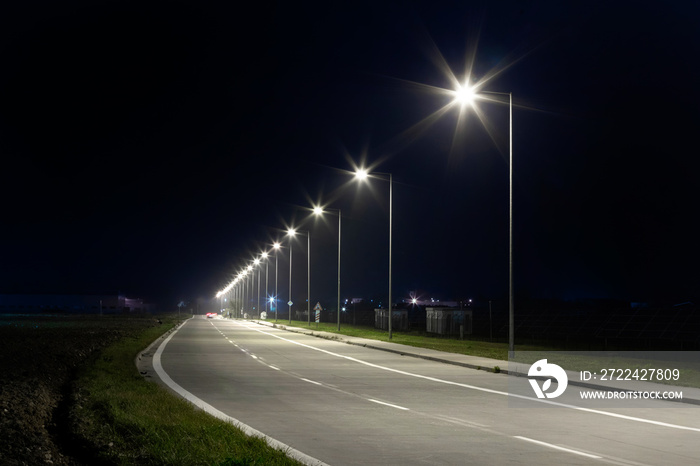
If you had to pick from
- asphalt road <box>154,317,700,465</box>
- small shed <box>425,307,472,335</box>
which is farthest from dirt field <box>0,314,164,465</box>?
small shed <box>425,307,472,335</box>

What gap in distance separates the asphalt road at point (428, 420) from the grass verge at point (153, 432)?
101 cm

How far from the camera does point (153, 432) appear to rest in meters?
11.8

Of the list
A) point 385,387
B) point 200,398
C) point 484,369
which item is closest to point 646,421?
point 385,387

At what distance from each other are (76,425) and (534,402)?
10.2 m

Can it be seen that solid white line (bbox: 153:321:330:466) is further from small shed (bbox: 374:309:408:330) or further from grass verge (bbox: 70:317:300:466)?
small shed (bbox: 374:309:408:330)

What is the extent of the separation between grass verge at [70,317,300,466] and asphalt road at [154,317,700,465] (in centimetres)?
101

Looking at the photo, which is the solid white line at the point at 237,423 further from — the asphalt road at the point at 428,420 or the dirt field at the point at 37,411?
the dirt field at the point at 37,411

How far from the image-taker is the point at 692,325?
51844 mm

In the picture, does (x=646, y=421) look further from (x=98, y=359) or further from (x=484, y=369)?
(x=98, y=359)

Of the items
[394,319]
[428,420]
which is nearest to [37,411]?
[428,420]

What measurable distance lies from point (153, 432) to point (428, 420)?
18.0ft

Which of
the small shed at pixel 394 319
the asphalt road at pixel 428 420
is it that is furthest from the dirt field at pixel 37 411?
the small shed at pixel 394 319

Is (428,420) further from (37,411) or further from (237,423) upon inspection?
(37,411)

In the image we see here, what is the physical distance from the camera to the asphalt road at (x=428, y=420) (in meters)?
11.6
